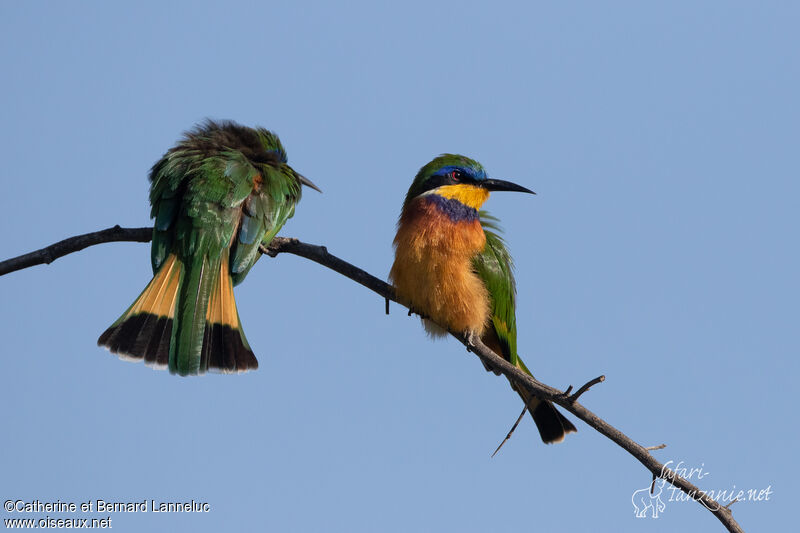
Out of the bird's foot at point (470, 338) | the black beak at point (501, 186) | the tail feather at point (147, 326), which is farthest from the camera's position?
the black beak at point (501, 186)

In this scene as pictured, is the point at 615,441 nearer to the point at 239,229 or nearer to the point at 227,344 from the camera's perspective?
the point at 227,344

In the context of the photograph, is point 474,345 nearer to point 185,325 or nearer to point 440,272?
point 440,272

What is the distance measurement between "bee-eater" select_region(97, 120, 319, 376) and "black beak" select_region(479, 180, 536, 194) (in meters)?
1.13

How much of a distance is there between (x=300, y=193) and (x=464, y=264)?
3.61ft

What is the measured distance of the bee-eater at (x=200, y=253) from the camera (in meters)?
4.09

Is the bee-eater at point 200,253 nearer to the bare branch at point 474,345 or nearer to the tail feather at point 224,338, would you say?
the tail feather at point 224,338

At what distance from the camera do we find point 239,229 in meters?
4.40

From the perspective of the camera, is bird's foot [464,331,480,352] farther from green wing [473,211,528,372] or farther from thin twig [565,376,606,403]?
thin twig [565,376,606,403]

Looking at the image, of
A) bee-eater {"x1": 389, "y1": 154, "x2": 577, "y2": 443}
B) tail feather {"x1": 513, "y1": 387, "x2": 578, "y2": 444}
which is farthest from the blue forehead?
tail feather {"x1": 513, "y1": 387, "x2": 578, "y2": 444}

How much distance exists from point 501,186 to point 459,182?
271 mm

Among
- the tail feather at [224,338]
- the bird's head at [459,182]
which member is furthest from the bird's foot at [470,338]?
the tail feather at [224,338]

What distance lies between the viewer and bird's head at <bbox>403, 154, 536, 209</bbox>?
4727 millimetres

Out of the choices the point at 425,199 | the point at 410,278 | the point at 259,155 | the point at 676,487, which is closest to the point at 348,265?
the point at 410,278

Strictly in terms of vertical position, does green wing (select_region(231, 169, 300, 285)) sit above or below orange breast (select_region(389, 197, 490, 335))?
above
